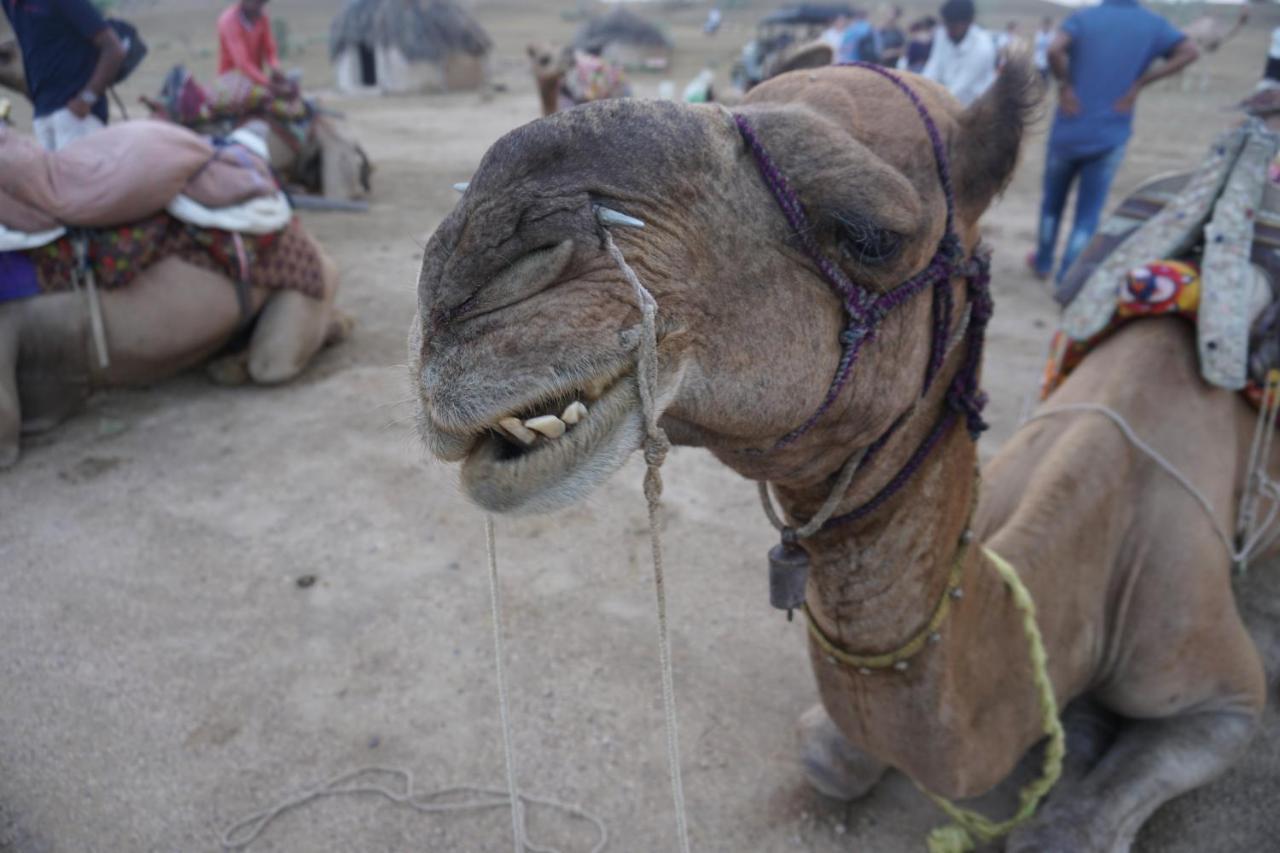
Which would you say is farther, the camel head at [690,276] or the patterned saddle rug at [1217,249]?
the patterned saddle rug at [1217,249]

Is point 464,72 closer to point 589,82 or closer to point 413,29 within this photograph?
point 413,29

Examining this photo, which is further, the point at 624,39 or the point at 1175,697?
the point at 624,39

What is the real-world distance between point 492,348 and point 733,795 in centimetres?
188

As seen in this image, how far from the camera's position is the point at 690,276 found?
4.00ft

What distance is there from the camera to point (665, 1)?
6084 centimetres

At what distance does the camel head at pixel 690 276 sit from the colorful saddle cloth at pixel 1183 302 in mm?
1255

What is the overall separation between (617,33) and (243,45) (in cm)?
2166

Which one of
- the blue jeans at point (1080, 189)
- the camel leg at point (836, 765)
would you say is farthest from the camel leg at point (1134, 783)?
the blue jeans at point (1080, 189)

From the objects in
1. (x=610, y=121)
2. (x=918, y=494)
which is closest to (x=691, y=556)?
(x=918, y=494)

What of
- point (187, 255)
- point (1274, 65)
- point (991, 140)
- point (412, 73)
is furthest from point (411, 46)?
point (991, 140)

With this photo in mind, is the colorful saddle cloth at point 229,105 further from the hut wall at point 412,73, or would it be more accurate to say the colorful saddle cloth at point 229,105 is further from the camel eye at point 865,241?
the hut wall at point 412,73

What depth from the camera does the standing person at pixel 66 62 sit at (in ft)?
16.2

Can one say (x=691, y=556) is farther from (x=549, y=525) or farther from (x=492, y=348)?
(x=492, y=348)

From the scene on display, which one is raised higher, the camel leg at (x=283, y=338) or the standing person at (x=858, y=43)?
the standing person at (x=858, y=43)
